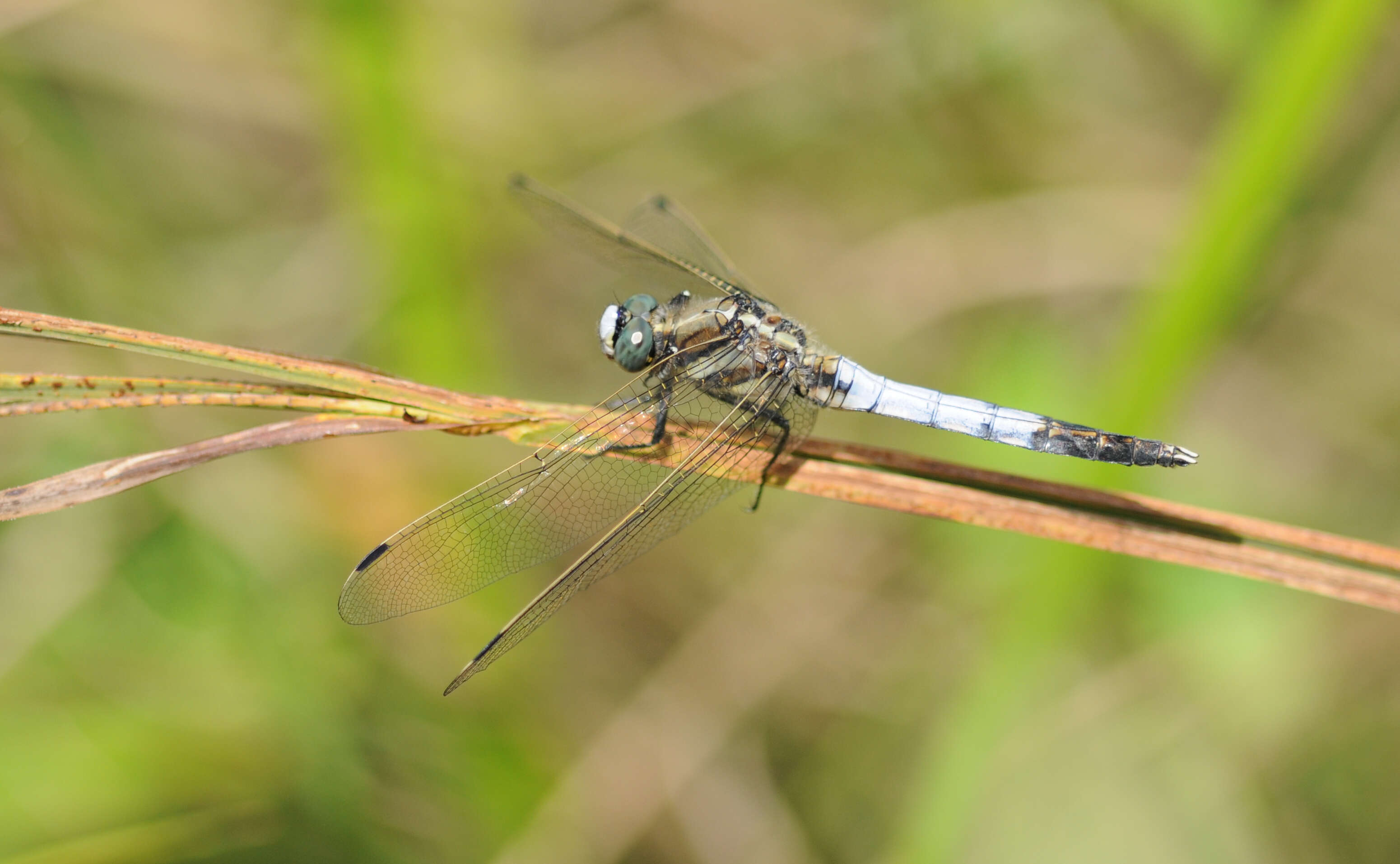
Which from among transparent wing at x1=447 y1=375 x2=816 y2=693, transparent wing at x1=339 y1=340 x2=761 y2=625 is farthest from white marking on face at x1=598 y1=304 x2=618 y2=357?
transparent wing at x1=447 y1=375 x2=816 y2=693

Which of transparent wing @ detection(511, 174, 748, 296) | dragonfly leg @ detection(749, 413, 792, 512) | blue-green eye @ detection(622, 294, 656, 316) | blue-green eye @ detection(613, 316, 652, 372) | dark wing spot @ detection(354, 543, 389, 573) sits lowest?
dark wing spot @ detection(354, 543, 389, 573)

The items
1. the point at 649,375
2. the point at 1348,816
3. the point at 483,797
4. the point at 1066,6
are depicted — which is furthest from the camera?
the point at 1066,6

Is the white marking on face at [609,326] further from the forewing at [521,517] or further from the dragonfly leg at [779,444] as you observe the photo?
the dragonfly leg at [779,444]

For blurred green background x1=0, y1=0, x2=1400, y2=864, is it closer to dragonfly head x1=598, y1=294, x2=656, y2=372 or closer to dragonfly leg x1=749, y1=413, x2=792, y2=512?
dragonfly head x1=598, y1=294, x2=656, y2=372

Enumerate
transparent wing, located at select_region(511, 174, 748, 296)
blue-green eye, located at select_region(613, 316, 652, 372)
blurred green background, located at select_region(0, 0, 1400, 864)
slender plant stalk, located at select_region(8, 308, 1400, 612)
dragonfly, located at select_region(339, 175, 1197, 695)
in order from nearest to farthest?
slender plant stalk, located at select_region(8, 308, 1400, 612), dragonfly, located at select_region(339, 175, 1197, 695), blurred green background, located at select_region(0, 0, 1400, 864), blue-green eye, located at select_region(613, 316, 652, 372), transparent wing, located at select_region(511, 174, 748, 296)

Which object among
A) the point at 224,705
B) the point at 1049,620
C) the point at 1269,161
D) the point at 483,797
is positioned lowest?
the point at 483,797

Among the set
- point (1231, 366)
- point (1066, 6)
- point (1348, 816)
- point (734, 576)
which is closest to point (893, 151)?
point (1066, 6)

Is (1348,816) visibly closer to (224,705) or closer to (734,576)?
(734,576)
